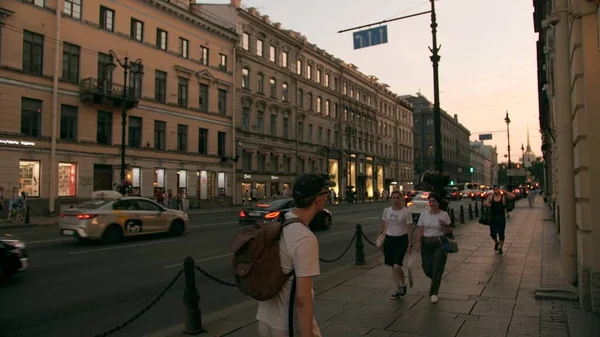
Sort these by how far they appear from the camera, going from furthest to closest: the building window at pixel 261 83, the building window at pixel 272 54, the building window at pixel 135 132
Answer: the building window at pixel 272 54 → the building window at pixel 261 83 → the building window at pixel 135 132

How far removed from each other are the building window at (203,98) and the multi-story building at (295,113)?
3748 mm

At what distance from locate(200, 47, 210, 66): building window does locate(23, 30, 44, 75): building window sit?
13908mm

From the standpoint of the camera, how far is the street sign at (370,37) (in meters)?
15.5

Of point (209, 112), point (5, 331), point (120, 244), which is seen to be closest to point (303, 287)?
point (5, 331)

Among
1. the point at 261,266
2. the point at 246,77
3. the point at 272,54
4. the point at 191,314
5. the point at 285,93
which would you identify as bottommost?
the point at 191,314

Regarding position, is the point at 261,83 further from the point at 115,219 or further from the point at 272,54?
the point at 115,219

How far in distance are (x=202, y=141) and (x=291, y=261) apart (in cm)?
3712

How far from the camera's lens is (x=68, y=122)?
28.1 meters

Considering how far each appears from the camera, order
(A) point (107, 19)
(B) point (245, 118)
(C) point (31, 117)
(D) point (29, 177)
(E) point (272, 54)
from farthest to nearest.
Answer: (E) point (272, 54) < (B) point (245, 118) < (A) point (107, 19) < (C) point (31, 117) < (D) point (29, 177)

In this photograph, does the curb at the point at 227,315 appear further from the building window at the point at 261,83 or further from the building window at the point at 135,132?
the building window at the point at 261,83

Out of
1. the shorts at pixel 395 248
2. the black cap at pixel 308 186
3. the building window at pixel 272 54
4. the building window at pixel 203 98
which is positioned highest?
the building window at pixel 272 54

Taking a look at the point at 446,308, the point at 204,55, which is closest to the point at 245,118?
the point at 204,55

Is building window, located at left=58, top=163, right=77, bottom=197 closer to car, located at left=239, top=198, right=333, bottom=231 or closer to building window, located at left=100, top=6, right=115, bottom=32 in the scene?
building window, located at left=100, top=6, right=115, bottom=32

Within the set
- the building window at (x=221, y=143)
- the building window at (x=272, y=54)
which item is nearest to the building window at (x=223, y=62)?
the building window at (x=221, y=143)
